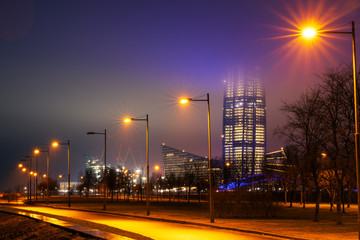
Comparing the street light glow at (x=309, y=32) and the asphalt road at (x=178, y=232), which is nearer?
the street light glow at (x=309, y=32)

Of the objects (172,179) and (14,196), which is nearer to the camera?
(14,196)

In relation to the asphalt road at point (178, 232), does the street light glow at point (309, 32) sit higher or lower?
higher

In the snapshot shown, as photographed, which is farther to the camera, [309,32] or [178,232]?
[178,232]

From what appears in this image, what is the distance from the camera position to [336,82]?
25250 millimetres

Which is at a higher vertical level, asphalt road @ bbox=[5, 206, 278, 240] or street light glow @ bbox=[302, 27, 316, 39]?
street light glow @ bbox=[302, 27, 316, 39]

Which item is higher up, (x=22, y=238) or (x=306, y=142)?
(x=306, y=142)

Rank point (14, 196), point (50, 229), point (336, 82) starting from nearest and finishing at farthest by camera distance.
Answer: point (50, 229), point (336, 82), point (14, 196)

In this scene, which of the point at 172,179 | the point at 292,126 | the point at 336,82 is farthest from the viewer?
the point at 172,179

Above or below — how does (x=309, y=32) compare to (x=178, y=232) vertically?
above

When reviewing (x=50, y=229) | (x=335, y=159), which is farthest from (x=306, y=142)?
(x=50, y=229)

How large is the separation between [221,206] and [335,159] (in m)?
11.5

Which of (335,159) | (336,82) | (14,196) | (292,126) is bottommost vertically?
(14,196)

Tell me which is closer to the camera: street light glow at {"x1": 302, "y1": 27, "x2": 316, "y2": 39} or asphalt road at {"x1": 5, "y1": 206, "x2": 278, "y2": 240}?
street light glow at {"x1": 302, "y1": 27, "x2": 316, "y2": 39}

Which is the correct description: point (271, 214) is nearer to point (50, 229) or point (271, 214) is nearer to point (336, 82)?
point (336, 82)
